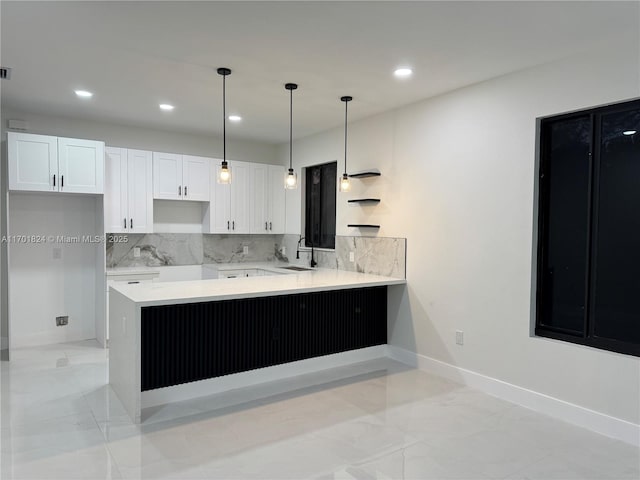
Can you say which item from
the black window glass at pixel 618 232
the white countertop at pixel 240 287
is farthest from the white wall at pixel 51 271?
the black window glass at pixel 618 232

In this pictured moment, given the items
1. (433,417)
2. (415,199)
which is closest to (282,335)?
(433,417)

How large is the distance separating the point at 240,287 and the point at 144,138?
9.63 ft

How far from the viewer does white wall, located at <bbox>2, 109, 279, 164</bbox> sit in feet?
15.9

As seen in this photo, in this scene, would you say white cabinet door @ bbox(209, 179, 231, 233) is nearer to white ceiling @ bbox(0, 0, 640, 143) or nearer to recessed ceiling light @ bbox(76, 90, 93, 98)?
white ceiling @ bbox(0, 0, 640, 143)

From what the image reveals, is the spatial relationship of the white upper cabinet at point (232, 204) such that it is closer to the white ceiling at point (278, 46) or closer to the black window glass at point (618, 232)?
the white ceiling at point (278, 46)

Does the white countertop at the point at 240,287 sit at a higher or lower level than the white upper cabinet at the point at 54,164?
lower

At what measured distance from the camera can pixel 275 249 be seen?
21.7ft

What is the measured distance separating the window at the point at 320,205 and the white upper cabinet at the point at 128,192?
2.04 metres

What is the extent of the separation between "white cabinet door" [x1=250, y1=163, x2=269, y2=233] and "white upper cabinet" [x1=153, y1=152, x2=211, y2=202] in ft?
2.14

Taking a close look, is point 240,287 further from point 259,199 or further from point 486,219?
point 259,199

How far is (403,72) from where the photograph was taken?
3463 millimetres

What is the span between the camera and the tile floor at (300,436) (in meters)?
2.46

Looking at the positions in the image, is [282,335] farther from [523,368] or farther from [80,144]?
[80,144]

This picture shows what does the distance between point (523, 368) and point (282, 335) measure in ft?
6.54
